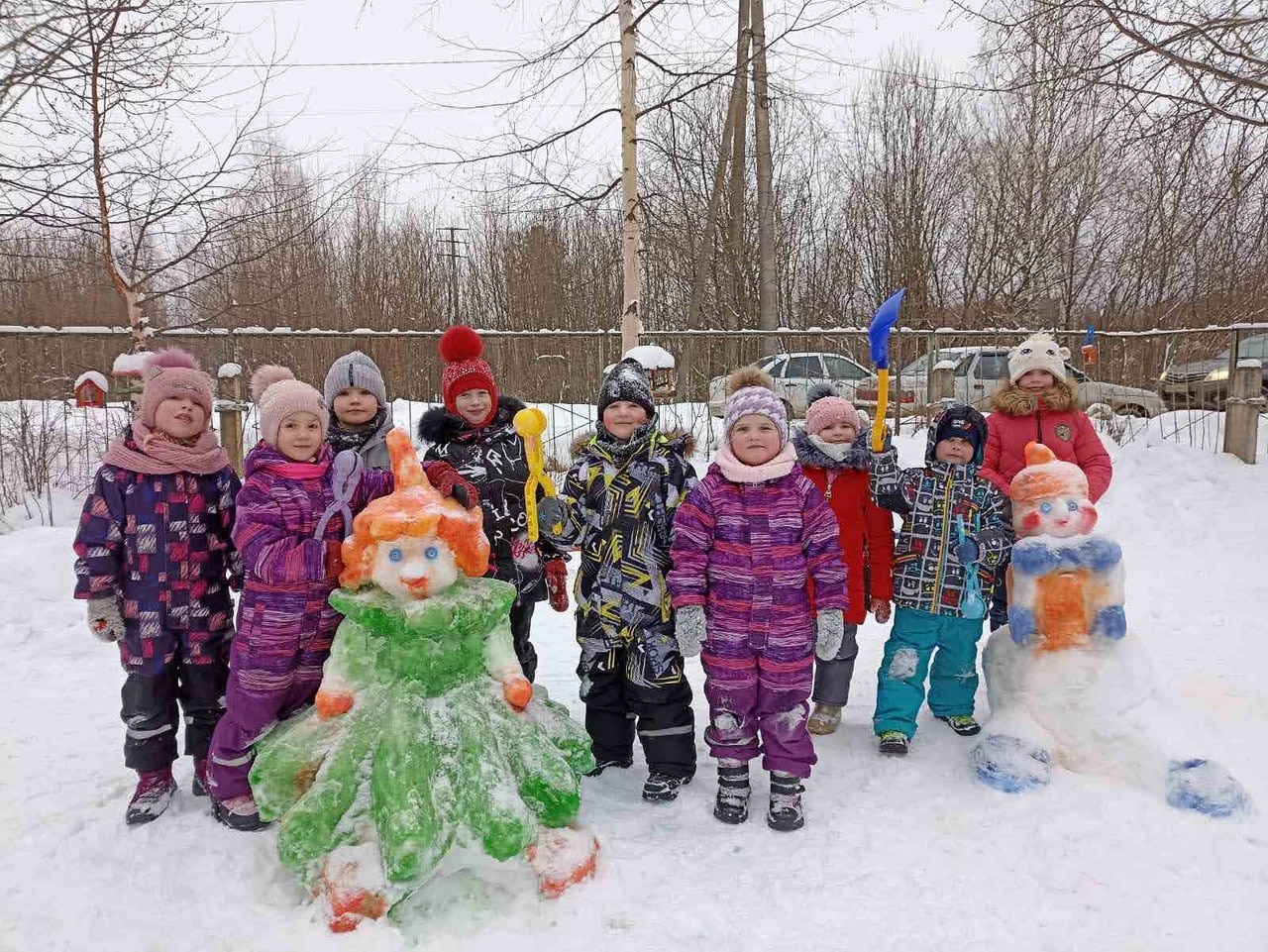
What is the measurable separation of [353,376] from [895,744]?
303 centimetres

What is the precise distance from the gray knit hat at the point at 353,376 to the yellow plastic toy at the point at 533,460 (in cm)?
73

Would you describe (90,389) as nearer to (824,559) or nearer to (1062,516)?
(824,559)

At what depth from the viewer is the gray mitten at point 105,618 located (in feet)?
10.3

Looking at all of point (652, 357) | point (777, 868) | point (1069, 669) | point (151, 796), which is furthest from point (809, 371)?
point (151, 796)

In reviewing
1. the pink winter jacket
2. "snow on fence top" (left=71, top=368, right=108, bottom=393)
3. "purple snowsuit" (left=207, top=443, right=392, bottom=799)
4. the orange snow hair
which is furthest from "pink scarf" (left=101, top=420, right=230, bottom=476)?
"snow on fence top" (left=71, top=368, right=108, bottom=393)

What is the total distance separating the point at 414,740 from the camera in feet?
8.82

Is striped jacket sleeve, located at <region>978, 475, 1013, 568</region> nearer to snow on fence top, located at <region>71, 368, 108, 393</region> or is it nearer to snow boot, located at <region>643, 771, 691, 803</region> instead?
snow boot, located at <region>643, 771, 691, 803</region>

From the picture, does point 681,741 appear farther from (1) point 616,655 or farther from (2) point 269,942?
(2) point 269,942

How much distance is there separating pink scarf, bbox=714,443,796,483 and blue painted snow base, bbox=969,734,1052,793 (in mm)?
1525

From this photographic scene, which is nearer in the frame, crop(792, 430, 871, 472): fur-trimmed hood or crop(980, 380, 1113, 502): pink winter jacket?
crop(792, 430, 871, 472): fur-trimmed hood

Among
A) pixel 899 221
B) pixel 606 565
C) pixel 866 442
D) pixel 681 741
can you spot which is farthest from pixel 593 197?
pixel 899 221

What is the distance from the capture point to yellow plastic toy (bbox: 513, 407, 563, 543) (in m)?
3.21

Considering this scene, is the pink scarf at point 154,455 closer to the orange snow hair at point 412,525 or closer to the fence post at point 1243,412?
the orange snow hair at point 412,525

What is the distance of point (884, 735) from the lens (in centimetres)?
379
